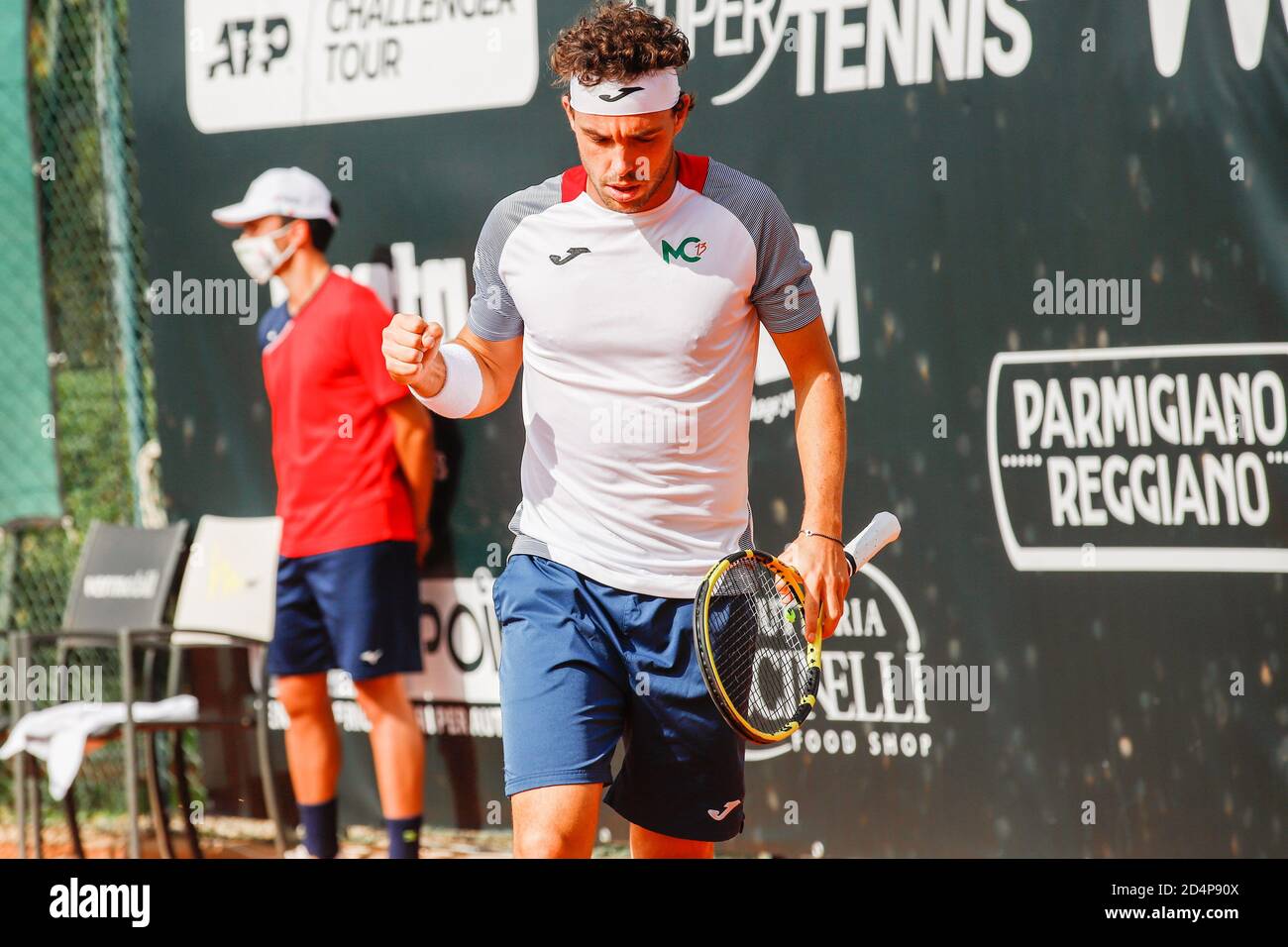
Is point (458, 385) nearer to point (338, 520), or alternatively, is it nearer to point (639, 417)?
point (639, 417)

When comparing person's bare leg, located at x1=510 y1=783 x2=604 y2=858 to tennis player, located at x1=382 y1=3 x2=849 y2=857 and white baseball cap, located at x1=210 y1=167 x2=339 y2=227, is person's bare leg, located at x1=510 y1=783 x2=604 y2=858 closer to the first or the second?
tennis player, located at x1=382 y1=3 x2=849 y2=857

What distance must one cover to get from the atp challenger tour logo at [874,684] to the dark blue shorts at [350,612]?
141cm

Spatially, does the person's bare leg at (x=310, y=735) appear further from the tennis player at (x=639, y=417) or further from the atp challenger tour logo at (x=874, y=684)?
the tennis player at (x=639, y=417)

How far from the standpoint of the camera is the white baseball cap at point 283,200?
210 inches

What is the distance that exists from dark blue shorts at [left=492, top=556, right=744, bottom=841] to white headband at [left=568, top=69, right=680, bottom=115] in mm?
960

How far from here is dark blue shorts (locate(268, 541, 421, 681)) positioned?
16.9 feet

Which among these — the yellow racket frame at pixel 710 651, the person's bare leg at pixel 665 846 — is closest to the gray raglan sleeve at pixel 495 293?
the yellow racket frame at pixel 710 651

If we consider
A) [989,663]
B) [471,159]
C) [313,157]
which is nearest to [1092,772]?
[989,663]

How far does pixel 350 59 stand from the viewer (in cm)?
552

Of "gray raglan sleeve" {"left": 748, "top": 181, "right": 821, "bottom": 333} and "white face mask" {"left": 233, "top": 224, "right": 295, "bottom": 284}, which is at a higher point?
"white face mask" {"left": 233, "top": 224, "right": 295, "bottom": 284}

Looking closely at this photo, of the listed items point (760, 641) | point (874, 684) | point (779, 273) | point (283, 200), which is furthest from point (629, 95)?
point (283, 200)

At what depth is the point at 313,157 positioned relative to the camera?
5.59m

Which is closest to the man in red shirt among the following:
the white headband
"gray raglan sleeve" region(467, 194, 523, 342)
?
"gray raglan sleeve" region(467, 194, 523, 342)
